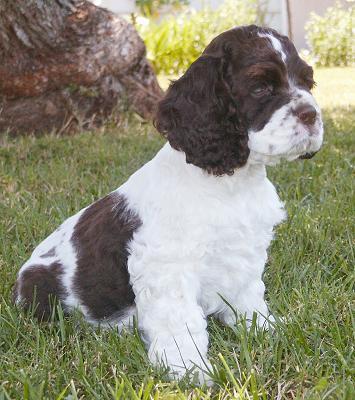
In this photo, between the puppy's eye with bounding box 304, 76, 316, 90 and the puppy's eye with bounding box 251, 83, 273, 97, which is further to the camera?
the puppy's eye with bounding box 304, 76, 316, 90

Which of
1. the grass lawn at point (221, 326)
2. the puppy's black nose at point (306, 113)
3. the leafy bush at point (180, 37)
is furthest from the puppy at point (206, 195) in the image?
the leafy bush at point (180, 37)

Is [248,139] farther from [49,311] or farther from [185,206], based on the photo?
[49,311]

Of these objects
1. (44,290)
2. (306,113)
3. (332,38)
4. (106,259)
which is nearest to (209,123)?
(306,113)

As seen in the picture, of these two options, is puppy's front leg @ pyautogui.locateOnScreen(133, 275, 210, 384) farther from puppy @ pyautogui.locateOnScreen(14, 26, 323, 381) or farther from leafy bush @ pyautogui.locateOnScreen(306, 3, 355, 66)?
leafy bush @ pyautogui.locateOnScreen(306, 3, 355, 66)

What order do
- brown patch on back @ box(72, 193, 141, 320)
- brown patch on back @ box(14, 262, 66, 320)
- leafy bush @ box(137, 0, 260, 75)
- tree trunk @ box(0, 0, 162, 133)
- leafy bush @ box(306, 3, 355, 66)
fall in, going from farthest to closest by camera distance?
leafy bush @ box(306, 3, 355, 66)
leafy bush @ box(137, 0, 260, 75)
tree trunk @ box(0, 0, 162, 133)
brown patch on back @ box(14, 262, 66, 320)
brown patch on back @ box(72, 193, 141, 320)

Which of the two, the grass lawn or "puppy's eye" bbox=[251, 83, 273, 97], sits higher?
"puppy's eye" bbox=[251, 83, 273, 97]

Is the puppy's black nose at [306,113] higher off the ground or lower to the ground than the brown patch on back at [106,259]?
higher

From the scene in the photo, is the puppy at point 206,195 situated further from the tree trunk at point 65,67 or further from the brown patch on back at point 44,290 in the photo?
the tree trunk at point 65,67

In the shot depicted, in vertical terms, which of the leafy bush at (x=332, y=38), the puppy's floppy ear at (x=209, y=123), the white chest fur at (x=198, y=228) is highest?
the puppy's floppy ear at (x=209, y=123)

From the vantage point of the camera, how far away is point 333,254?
4.22m

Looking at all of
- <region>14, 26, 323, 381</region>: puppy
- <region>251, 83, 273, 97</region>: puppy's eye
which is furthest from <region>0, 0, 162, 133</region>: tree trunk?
<region>251, 83, 273, 97</region>: puppy's eye

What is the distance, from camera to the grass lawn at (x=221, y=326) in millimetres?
2799

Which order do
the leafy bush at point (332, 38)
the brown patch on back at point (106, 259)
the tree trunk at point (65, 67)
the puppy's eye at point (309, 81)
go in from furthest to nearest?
the leafy bush at point (332, 38) → the tree trunk at point (65, 67) → the brown patch on back at point (106, 259) → the puppy's eye at point (309, 81)

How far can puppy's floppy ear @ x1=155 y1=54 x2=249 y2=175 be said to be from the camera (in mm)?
3168
